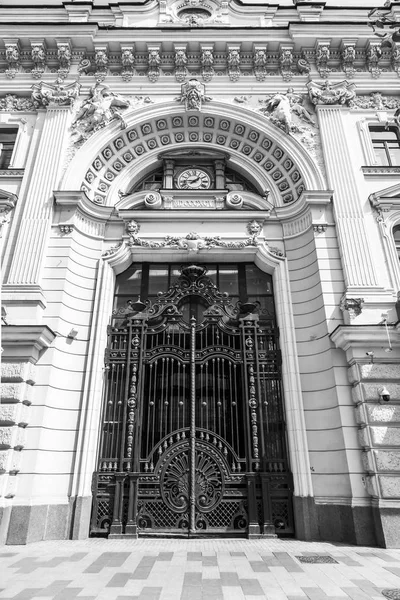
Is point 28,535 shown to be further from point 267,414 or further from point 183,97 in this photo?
point 183,97

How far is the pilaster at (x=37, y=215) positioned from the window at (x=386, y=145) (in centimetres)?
996

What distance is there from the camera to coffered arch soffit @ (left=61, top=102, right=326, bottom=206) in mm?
12008

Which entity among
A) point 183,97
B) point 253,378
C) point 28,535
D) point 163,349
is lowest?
point 28,535

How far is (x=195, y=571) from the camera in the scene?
598 cm

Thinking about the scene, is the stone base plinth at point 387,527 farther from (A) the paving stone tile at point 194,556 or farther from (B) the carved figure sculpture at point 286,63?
(B) the carved figure sculpture at point 286,63

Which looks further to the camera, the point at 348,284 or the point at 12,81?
the point at 12,81

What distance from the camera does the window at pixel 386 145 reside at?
40.0 feet

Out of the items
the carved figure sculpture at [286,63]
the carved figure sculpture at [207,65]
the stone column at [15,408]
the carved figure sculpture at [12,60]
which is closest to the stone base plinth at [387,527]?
the stone column at [15,408]

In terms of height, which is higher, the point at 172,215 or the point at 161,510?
the point at 172,215

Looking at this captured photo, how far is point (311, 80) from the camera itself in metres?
13.1

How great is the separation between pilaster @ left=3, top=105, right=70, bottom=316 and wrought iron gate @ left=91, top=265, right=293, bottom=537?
8.24ft

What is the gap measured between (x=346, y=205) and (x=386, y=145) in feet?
11.0

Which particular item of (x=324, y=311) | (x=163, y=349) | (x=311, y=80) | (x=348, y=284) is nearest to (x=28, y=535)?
(x=163, y=349)

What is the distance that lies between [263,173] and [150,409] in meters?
8.16
